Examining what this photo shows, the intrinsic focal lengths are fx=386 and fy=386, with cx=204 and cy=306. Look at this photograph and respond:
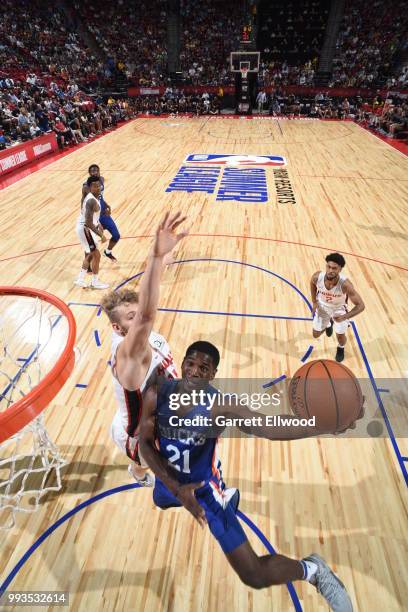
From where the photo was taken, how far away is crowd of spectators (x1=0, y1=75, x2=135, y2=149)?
44.6 ft

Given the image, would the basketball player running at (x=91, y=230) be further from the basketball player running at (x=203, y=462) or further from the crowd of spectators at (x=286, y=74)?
the crowd of spectators at (x=286, y=74)

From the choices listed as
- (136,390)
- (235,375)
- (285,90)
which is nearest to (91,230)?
(235,375)

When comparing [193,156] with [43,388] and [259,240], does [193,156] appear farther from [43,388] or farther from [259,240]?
[43,388]

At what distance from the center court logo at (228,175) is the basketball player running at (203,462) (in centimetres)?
759

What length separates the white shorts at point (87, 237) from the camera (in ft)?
18.1

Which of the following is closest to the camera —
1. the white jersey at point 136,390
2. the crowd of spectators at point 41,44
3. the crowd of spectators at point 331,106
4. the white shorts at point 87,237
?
the white jersey at point 136,390

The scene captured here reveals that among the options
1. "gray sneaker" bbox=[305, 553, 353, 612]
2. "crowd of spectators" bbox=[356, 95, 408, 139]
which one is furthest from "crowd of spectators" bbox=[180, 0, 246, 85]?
"gray sneaker" bbox=[305, 553, 353, 612]

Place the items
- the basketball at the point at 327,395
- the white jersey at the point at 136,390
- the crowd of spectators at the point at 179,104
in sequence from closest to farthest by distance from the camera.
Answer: the white jersey at the point at 136,390 < the basketball at the point at 327,395 < the crowd of spectators at the point at 179,104

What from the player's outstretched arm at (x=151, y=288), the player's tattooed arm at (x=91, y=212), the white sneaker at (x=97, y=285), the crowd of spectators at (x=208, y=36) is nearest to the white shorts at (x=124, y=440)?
the player's outstretched arm at (x=151, y=288)

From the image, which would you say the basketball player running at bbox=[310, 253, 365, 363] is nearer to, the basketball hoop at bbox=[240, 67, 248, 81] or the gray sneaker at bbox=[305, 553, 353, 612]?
the gray sneaker at bbox=[305, 553, 353, 612]

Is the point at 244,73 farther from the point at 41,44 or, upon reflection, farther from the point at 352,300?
the point at 352,300

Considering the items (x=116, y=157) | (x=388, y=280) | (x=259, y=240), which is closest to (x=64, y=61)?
(x=116, y=157)

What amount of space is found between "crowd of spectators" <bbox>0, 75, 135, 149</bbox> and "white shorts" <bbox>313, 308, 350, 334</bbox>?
38.6ft

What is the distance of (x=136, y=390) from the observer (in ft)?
7.30
